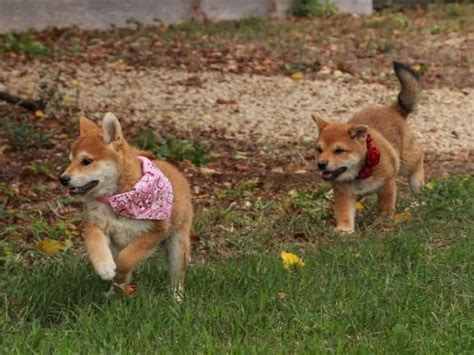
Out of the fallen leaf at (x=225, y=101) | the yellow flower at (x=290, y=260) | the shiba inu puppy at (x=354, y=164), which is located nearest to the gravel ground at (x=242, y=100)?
the fallen leaf at (x=225, y=101)

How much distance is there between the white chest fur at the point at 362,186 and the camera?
891 centimetres

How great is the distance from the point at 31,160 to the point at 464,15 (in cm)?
1224

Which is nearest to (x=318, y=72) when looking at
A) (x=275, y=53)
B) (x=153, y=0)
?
(x=275, y=53)

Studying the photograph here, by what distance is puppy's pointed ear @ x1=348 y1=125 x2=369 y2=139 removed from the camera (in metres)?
Result: 8.70

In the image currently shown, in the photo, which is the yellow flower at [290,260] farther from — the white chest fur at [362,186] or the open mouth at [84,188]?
the white chest fur at [362,186]

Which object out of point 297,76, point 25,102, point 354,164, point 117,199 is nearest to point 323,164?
point 354,164

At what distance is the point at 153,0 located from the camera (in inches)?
738

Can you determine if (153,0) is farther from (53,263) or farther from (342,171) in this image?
(53,263)

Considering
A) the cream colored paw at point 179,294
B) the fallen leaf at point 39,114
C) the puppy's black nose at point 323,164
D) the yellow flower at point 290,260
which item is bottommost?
the fallen leaf at point 39,114

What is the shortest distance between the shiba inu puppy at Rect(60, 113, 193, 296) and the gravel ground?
5.09 metres

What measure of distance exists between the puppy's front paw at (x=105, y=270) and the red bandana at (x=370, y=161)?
290 centimetres

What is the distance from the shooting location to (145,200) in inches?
265

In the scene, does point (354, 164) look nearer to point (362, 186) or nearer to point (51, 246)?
point (362, 186)

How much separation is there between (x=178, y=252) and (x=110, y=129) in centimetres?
86
